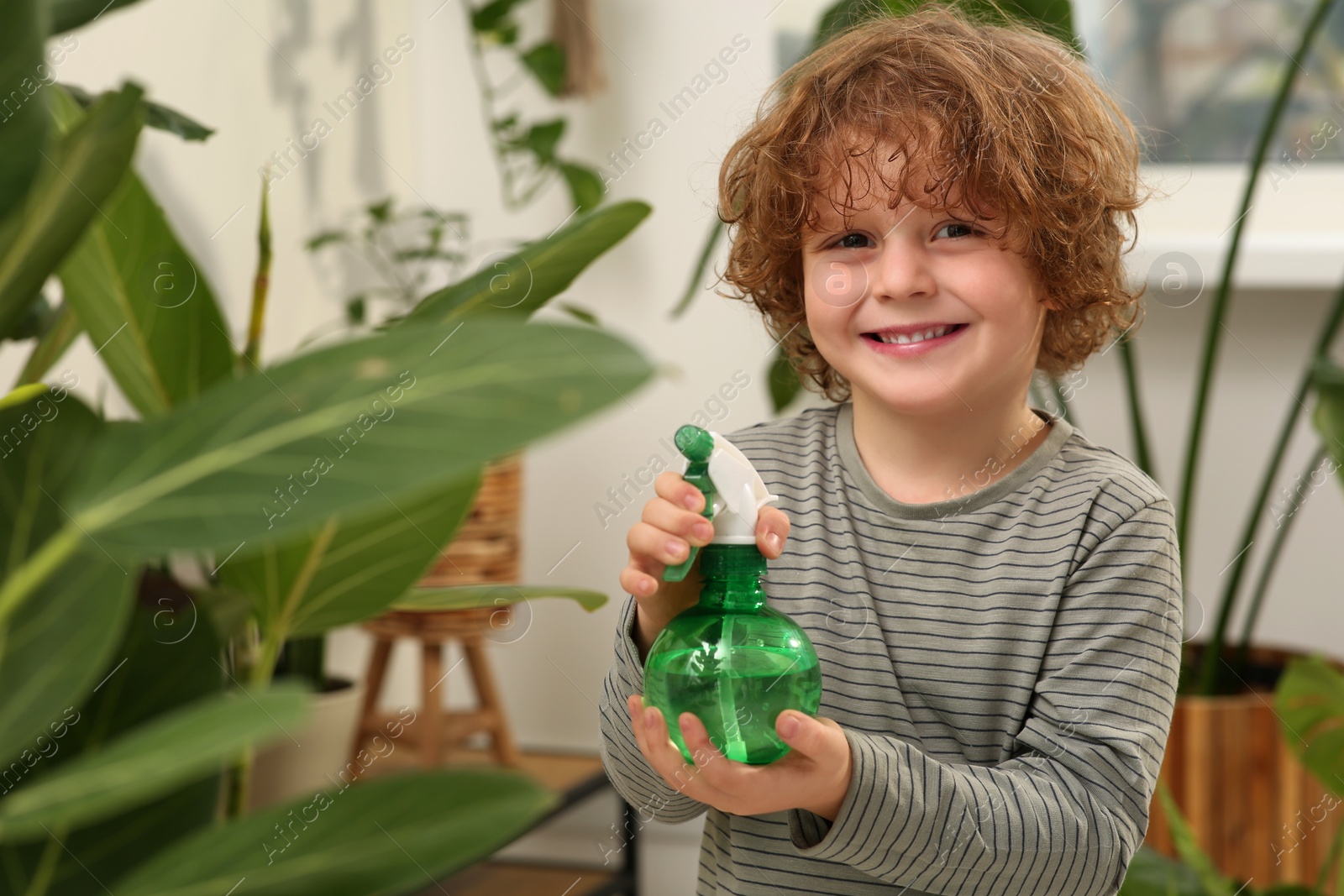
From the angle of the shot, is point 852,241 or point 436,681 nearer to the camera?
point 852,241

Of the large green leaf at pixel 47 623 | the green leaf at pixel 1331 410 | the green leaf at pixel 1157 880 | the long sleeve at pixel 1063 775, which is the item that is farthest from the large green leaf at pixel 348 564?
the green leaf at pixel 1331 410

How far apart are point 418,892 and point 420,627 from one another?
1.15 feet

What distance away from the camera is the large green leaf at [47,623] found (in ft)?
0.60

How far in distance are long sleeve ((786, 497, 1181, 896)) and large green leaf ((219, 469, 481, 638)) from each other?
0.26 meters

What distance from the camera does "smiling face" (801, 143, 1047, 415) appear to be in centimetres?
63

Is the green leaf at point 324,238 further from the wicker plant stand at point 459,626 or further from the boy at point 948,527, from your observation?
the boy at point 948,527

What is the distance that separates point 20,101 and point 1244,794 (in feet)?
4.50

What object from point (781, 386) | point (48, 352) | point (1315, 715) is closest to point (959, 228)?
point (48, 352)

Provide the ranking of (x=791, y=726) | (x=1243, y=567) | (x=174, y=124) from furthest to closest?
(x=1243, y=567), (x=174, y=124), (x=791, y=726)

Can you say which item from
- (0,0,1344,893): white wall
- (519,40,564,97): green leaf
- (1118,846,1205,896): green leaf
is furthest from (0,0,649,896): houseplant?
(519,40,564,97): green leaf

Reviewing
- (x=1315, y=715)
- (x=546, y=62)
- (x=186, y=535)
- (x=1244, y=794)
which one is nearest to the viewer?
(x=186, y=535)

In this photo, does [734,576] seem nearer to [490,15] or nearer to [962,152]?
[962,152]

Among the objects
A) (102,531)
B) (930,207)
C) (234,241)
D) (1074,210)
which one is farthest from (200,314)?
(234,241)

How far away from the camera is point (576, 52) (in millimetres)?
1822
